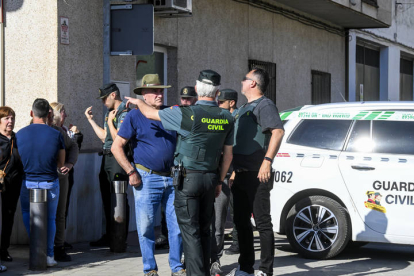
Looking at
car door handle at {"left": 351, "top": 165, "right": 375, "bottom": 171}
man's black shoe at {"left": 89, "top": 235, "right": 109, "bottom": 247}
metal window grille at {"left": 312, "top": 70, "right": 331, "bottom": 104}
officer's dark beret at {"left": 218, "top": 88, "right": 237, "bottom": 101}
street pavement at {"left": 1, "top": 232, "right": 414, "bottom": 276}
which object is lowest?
street pavement at {"left": 1, "top": 232, "right": 414, "bottom": 276}

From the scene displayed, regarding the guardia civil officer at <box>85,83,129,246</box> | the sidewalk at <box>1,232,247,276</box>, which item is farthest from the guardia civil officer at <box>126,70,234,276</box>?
the guardia civil officer at <box>85,83,129,246</box>

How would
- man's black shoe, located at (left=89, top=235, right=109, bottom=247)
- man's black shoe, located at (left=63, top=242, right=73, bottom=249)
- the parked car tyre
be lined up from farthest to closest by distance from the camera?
man's black shoe, located at (left=89, top=235, right=109, bottom=247) → man's black shoe, located at (left=63, top=242, right=73, bottom=249) → the parked car tyre

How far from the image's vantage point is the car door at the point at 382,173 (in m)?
7.57

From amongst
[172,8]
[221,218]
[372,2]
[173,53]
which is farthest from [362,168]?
[372,2]

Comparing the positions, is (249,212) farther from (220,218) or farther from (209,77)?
(209,77)

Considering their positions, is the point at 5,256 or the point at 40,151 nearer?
the point at 40,151

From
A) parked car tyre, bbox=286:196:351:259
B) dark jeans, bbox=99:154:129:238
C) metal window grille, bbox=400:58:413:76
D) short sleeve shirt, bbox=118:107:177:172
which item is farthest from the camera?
metal window grille, bbox=400:58:413:76

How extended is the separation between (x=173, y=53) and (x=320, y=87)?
7257mm

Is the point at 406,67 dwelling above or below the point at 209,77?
above

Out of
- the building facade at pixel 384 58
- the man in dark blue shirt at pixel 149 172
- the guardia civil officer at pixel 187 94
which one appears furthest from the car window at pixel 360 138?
the building facade at pixel 384 58

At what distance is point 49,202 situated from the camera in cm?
737

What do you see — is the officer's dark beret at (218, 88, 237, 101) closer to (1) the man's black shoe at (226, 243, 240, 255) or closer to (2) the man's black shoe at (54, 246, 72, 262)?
(1) the man's black shoe at (226, 243, 240, 255)

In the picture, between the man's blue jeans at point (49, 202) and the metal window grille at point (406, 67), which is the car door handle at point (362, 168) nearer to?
the man's blue jeans at point (49, 202)

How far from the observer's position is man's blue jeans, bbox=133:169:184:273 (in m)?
6.50
